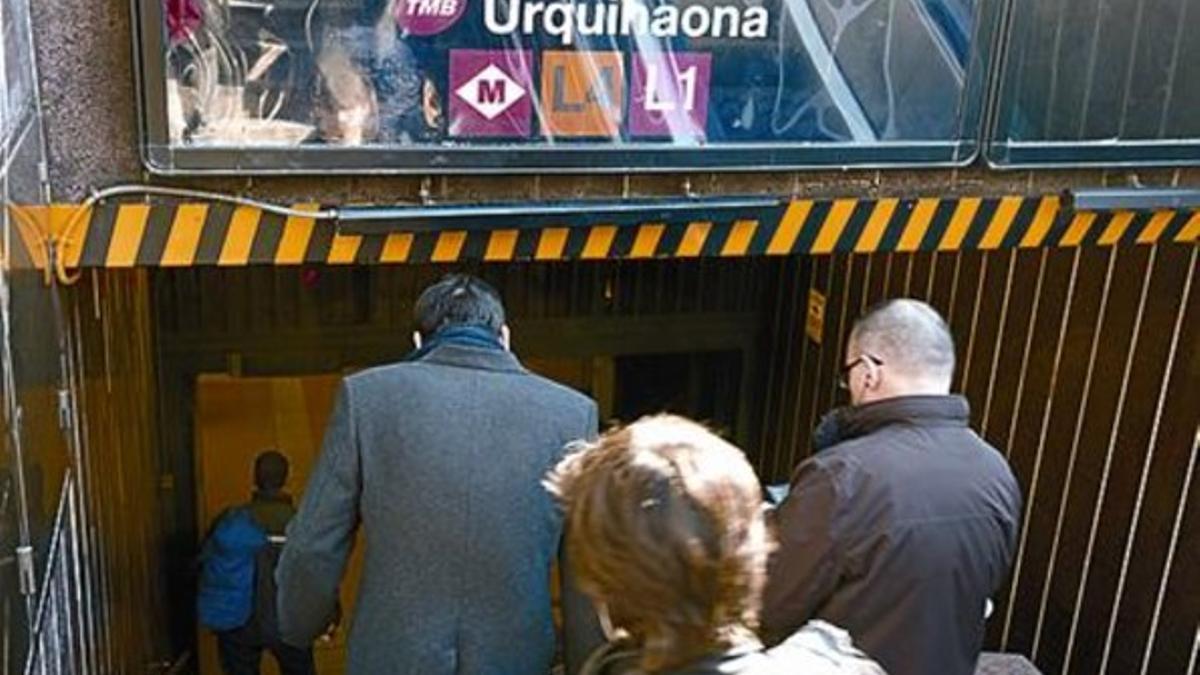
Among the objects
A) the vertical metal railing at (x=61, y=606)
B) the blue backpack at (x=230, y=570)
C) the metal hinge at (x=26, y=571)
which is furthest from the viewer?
the blue backpack at (x=230, y=570)

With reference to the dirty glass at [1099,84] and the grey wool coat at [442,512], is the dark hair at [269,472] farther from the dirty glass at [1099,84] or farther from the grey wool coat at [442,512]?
the dirty glass at [1099,84]

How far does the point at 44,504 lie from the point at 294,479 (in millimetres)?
3236

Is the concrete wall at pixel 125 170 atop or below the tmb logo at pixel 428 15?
below

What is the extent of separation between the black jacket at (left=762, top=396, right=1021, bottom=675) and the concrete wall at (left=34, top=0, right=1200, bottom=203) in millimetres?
661

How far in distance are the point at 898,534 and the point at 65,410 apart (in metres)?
1.61

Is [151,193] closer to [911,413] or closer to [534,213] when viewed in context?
[534,213]

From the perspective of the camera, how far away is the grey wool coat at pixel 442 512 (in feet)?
6.73

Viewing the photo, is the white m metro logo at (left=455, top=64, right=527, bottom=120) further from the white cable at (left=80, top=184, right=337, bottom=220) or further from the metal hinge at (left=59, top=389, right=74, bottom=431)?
the metal hinge at (left=59, top=389, right=74, bottom=431)

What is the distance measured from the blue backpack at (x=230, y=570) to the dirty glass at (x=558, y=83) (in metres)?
2.34

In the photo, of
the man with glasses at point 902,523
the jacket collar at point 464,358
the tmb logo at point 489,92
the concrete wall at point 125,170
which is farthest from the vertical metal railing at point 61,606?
the man with glasses at point 902,523

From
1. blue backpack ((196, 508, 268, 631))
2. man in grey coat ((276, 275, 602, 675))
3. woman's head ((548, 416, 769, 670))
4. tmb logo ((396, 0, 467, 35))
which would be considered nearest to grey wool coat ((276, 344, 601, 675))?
man in grey coat ((276, 275, 602, 675))

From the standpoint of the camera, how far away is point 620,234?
8.39 feet

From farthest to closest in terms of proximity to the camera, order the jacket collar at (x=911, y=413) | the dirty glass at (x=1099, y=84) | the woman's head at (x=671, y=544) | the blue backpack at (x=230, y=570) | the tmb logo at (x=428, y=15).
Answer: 1. the blue backpack at (x=230, y=570)
2. the dirty glass at (x=1099, y=84)
3. the tmb logo at (x=428, y=15)
4. the jacket collar at (x=911, y=413)
5. the woman's head at (x=671, y=544)

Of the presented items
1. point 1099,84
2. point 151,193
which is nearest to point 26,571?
point 151,193
